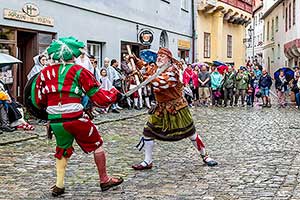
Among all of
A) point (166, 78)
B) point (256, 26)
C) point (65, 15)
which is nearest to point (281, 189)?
point (166, 78)

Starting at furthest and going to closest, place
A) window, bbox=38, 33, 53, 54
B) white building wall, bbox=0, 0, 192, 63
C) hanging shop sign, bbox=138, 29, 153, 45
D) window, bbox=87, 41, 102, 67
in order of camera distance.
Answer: hanging shop sign, bbox=138, 29, 153, 45 < window, bbox=87, 41, 102, 67 < white building wall, bbox=0, 0, 192, 63 < window, bbox=38, 33, 53, 54

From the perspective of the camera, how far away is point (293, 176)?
743cm

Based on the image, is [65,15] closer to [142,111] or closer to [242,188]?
[142,111]

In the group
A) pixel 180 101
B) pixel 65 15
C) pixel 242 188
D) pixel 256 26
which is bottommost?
pixel 242 188

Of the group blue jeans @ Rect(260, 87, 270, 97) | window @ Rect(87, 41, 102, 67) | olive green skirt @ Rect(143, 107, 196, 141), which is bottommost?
olive green skirt @ Rect(143, 107, 196, 141)

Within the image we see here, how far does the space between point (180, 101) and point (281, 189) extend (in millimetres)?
2069

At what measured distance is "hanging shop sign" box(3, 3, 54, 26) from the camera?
14.1 metres

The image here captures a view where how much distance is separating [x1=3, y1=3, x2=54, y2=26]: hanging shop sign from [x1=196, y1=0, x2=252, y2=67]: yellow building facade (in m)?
16.7

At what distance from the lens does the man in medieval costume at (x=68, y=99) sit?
649 cm

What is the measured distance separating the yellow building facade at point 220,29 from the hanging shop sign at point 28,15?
1671cm

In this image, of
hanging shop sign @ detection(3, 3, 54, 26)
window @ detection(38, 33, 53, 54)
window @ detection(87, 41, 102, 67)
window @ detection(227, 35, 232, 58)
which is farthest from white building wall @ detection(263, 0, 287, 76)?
hanging shop sign @ detection(3, 3, 54, 26)

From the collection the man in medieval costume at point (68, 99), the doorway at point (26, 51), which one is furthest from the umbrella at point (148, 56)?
the doorway at point (26, 51)

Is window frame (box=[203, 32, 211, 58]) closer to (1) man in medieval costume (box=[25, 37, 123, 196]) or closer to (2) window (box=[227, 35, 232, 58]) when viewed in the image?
(2) window (box=[227, 35, 232, 58])

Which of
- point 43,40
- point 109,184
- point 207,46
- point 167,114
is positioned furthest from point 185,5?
point 109,184
